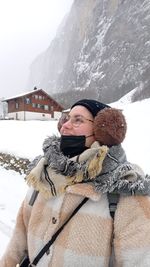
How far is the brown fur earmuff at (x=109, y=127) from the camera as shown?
6.31ft

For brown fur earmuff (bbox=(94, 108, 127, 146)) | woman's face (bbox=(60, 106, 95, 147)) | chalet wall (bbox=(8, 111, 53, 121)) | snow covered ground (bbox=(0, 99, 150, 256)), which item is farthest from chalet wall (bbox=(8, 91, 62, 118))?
brown fur earmuff (bbox=(94, 108, 127, 146))

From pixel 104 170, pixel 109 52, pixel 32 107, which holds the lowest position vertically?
pixel 32 107

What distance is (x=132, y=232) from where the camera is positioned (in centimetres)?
172

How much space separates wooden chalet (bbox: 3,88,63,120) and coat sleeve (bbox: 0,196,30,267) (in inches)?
1628

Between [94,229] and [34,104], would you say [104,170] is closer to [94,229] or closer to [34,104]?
[94,229]

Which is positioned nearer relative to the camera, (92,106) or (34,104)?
(92,106)

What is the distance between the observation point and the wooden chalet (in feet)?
143

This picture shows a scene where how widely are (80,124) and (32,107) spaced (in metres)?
42.2

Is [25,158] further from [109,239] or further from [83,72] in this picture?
[83,72]

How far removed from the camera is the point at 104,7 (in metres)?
84.4

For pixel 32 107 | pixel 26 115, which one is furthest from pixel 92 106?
pixel 32 107

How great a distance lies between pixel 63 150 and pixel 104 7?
87.7m

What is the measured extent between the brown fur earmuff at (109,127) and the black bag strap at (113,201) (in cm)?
28

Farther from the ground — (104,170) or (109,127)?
(109,127)
